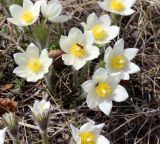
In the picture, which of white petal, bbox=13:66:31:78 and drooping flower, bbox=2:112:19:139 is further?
white petal, bbox=13:66:31:78

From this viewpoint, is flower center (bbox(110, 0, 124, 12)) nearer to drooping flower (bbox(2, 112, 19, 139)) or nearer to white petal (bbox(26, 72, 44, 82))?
white petal (bbox(26, 72, 44, 82))

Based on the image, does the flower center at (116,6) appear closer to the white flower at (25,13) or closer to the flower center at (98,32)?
the flower center at (98,32)

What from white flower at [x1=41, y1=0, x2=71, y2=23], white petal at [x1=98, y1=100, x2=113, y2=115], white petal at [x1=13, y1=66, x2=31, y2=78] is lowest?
white petal at [x1=98, y1=100, x2=113, y2=115]

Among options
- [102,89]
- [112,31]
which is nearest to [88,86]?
[102,89]

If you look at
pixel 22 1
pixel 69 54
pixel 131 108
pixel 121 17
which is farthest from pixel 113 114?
pixel 22 1

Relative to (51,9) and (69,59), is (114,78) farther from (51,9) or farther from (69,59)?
(51,9)

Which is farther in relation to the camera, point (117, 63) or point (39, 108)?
point (117, 63)

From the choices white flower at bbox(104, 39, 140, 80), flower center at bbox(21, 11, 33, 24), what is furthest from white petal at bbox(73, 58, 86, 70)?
flower center at bbox(21, 11, 33, 24)
